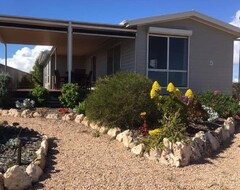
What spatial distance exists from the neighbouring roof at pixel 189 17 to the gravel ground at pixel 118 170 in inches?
251

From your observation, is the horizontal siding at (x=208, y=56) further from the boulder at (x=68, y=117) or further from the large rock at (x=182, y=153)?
the large rock at (x=182, y=153)

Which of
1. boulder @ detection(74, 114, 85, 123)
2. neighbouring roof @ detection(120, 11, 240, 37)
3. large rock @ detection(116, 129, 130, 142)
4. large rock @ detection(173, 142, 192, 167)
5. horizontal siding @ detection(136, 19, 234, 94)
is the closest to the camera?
large rock @ detection(173, 142, 192, 167)

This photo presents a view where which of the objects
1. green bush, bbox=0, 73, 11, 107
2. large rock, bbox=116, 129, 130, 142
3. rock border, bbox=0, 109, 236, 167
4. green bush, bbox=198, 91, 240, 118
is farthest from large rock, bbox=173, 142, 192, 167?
green bush, bbox=0, 73, 11, 107

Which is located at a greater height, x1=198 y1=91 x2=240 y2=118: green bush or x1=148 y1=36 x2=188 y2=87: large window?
x1=148 y1=36 x2=188 y2=87: large window

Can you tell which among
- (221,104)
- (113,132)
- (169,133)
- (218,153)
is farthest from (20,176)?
(221,104)

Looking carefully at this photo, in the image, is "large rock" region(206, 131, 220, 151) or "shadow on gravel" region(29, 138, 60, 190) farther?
"large rock" region(206, 131, 220, 151)

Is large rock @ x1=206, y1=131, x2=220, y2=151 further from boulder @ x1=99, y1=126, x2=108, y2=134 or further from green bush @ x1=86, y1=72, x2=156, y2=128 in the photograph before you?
boulder @ x1=99, y1=126, x2=108, y2=134

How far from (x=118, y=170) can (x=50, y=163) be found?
110 cm

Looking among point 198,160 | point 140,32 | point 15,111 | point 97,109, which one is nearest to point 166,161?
point 198,160

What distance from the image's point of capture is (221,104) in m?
9.62

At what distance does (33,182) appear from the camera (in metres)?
4.88

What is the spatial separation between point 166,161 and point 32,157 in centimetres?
218

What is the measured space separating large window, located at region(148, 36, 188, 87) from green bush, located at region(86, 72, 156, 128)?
5.16m

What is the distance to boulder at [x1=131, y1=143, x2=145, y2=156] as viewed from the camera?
6244mm
